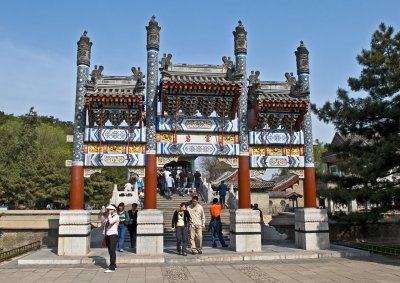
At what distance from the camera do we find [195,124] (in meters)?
14.6

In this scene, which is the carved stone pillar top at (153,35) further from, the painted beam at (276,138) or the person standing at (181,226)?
the person standing at (181,226)

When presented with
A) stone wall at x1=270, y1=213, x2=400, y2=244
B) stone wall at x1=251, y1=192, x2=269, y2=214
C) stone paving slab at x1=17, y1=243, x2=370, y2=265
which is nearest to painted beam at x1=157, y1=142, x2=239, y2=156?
stone paving slab at x1=17, y1=243, x2=370, y2=265

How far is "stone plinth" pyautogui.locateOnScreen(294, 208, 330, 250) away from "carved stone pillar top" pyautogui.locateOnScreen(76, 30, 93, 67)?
31.7 feet

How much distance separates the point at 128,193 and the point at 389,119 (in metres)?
17.3

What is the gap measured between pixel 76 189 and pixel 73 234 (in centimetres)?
152

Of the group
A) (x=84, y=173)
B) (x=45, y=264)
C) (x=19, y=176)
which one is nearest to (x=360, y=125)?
(x=84, y=173)

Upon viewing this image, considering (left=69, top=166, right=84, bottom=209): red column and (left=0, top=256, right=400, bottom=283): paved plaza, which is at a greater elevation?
(left=69, top=166, right=84, bottom=209): red column

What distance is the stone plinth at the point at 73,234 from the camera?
42.9ft

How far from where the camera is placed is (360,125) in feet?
52.1

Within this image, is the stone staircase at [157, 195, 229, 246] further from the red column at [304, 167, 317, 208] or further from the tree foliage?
the tree foliage

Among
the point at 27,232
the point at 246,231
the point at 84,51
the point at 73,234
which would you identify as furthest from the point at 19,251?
the point at 246,231

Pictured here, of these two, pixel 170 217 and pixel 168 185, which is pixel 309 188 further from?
pixel 168 185

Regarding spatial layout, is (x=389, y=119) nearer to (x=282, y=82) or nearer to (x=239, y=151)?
(x=282, y=82)

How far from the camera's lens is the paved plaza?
370 inches
